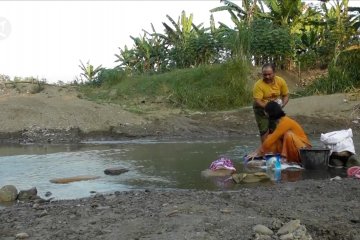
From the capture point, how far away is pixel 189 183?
607cm

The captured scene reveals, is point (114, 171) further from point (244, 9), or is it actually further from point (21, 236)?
point (244, 9)

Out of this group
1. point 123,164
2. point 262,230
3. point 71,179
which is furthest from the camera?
point 123,164

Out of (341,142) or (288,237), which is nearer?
(288,237)

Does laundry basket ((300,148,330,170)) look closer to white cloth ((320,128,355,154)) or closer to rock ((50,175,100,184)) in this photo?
white cloth ((320,128,355,154))

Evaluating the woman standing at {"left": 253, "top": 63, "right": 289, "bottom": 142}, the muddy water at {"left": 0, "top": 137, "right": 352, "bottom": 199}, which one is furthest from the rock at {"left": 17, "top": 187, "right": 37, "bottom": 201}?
the woman standing at {"left": 253, "top": 63, "right": 289, "bottom": 142}

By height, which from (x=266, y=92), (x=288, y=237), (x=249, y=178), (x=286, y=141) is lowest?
(x=249, y=178)

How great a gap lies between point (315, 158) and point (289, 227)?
3514 mm

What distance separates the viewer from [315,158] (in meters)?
6.84

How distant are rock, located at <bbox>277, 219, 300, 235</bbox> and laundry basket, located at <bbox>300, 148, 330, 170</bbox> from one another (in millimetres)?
3352

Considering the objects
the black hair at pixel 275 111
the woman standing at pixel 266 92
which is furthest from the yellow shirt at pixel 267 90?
the black hair at pixel 275 111

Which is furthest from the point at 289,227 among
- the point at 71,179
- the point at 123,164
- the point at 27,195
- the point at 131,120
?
the point at 131,120

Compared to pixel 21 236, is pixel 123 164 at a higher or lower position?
lower

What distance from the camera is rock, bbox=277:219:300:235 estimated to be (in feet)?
11.4

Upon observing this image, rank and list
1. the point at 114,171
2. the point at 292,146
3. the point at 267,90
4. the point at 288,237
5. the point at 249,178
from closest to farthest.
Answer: the point at 288,237
the point at 249,178
the point at 114,171
the point at 292,146
the point at 267,90
